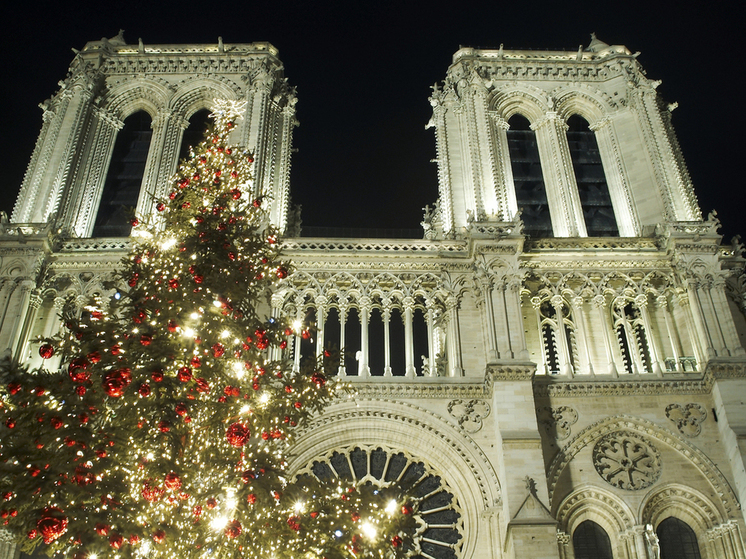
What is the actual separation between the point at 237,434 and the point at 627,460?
10.6m

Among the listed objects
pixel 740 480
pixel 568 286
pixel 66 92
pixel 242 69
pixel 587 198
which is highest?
pixel 242 69

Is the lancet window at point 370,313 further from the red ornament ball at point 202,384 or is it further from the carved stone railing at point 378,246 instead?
the red ornament ball at point 202,384

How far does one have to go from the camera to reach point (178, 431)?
9734 millimetres

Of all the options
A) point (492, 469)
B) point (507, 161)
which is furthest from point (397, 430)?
point (507, 161)

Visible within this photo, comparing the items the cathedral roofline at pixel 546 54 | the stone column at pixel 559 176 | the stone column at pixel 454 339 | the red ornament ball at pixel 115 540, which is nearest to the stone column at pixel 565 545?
the stone column at pixel 454 339

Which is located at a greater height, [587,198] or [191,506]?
[587,198]

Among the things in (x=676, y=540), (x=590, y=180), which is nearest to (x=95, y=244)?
(x=590, y=180)

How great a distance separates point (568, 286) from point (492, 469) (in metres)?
5.40

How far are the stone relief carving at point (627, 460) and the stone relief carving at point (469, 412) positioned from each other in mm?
2547

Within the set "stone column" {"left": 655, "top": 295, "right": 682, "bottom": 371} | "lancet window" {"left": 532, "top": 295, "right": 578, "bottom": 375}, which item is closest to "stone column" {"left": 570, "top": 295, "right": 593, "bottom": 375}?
"lancet window" {"left": 532, "top": 295, "right": 578, "bottom": 375}

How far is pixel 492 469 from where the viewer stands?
54.7 ft

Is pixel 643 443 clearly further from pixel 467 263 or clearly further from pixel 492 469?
pixel 467 263

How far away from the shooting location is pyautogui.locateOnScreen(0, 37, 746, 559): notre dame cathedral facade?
1666cm

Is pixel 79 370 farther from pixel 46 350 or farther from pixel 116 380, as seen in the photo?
pixel 116 380
